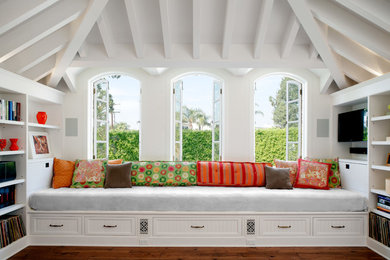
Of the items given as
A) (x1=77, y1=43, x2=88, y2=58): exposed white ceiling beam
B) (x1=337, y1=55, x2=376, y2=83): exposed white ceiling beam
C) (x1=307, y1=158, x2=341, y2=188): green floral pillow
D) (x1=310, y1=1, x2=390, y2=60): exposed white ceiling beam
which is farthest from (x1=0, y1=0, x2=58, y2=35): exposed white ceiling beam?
(x1=307, y1=158, x2=341, y2=188): green floral pillow

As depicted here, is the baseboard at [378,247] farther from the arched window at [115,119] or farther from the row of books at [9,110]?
the row of books at [9,110]

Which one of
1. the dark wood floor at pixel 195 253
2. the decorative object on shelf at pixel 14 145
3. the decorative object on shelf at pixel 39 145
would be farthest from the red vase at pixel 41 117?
the dark wood floor at pixel 195 253

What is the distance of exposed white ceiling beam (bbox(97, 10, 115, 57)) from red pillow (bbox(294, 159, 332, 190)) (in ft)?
10.1

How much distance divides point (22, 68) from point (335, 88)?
4.44 metres

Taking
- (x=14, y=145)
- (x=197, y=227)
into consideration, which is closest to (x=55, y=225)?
(x=14, y=145)

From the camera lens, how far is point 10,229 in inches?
118

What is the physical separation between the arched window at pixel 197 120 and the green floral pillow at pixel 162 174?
479 millimetres

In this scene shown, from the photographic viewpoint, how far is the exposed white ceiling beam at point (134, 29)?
2890mm

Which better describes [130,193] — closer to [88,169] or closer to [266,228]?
[88,169]

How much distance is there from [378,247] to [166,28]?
3493mm

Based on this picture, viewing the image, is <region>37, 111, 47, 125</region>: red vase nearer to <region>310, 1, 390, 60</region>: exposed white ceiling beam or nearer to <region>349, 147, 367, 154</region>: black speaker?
<region>310, 1, 390, 60</region>: exposed white ceiling beam

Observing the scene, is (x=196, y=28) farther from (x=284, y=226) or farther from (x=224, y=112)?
(x=284, y=226)

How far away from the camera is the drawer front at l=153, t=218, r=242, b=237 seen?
10.6 feet

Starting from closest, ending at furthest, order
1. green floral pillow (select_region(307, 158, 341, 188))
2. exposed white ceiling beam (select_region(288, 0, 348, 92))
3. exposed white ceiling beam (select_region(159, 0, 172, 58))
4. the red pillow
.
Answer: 1. exposed white ceiling beam (select_region(288, 0, 348, 92))
2. exposed white ceiling beam (select_region(159, 0, 172, 58))
3. the red pillow
4. green floral pillow (select_region(307, 158, 341, 188))
